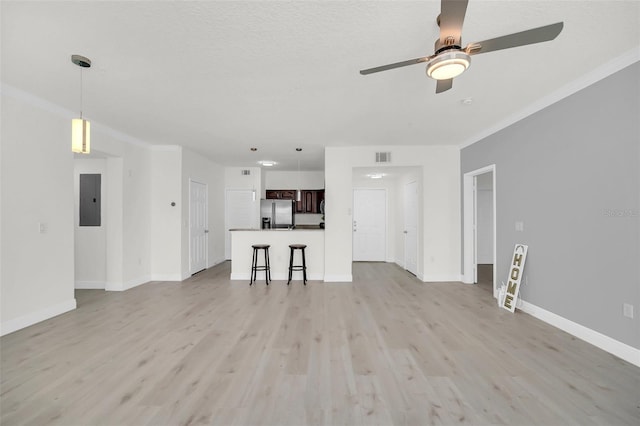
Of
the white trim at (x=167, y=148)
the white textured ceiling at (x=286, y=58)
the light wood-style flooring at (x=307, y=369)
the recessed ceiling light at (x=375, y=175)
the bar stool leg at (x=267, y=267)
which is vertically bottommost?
the light wood-style flooring at (x=307, y=369)

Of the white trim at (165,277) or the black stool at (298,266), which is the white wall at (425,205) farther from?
the white trim at (165,277)

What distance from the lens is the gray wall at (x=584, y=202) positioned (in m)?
2.55

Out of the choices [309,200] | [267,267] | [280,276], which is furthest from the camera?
[309,200]

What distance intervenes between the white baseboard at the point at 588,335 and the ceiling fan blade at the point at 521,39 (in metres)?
2.85

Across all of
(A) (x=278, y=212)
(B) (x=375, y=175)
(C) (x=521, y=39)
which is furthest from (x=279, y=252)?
(C) (x=521, y=39)

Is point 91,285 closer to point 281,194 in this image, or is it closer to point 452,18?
point 281,194

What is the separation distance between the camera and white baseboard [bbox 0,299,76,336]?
310cm

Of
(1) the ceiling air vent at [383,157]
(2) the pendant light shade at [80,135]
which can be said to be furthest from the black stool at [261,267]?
(2) the pendant light shade at [80,135]

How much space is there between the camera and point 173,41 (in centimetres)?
225

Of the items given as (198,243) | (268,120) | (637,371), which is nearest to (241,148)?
(268,120)

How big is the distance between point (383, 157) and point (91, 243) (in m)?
5.83

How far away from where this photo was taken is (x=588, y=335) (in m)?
2.91

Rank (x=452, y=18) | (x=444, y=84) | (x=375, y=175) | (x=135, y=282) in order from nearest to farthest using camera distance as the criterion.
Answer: (x=452, y=18)
(x=444, y=84)
(x=135, y=282)
(x=375, y=175)

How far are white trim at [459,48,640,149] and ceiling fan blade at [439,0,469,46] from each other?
1.98m
